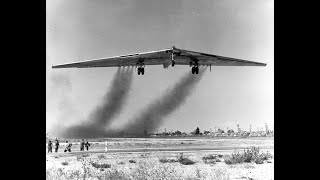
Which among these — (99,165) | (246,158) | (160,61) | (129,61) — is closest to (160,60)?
(160,61)

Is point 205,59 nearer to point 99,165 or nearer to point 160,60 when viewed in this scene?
point 160,60

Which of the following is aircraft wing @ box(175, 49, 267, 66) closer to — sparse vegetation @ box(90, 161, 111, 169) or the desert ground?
the desert ground

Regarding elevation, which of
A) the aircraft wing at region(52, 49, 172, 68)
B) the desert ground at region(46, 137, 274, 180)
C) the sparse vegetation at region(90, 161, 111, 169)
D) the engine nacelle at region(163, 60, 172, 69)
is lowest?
the desert ground at region(46, 137, 274, 180)

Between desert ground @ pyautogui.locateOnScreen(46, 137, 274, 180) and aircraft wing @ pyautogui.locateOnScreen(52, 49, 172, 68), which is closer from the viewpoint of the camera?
desert ground @ pyautogui.locateOnScreen(46, 137, 274, 180)

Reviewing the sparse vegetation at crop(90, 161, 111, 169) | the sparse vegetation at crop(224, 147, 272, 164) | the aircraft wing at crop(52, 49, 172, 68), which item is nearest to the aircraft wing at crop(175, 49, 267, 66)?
the aircraft wing at crop(52, 49, 172, 68)

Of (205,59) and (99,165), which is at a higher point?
(205,59)

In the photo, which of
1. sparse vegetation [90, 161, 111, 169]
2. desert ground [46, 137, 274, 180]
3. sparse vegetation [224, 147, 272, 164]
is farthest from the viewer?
sparse vegetation [224, 147, 272, 164]

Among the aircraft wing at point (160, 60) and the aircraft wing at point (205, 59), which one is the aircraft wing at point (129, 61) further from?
the aircraft wing at point (205, 59)
